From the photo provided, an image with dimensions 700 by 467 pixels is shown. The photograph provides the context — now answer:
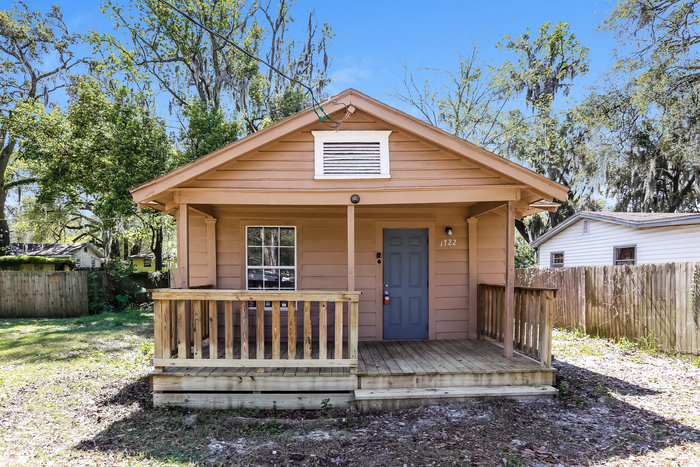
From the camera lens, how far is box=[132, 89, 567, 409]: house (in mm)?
4398

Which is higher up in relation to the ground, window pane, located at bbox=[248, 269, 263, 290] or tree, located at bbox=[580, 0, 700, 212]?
tree, located at bbox=[580, 0, 700, 212]

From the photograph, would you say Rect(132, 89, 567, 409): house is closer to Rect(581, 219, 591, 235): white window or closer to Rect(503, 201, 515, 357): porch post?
Rect(503, 201, 515, 357): porch post

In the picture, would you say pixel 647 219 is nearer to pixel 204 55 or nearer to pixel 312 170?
pixel 312 170

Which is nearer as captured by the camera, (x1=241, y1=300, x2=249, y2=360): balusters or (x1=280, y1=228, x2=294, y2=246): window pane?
(x1=241, y1=300, x2=249, y2=360): balusters

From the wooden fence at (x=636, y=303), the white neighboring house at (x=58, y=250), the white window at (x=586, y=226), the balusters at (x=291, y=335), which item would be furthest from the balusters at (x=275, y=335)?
the white neighboring house at (x=58, y=250)

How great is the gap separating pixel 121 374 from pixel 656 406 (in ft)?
23.4

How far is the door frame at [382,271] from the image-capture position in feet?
20.5

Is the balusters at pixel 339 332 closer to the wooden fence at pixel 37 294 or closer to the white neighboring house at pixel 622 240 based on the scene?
the white neighboring house at pixel 622 240

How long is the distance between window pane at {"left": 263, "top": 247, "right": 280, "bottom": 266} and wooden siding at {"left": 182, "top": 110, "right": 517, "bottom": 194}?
65.3 inches

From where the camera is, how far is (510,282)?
4973 mm

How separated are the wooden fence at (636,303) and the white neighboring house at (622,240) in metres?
3.04

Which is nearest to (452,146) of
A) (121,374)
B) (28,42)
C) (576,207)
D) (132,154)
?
(121,374)

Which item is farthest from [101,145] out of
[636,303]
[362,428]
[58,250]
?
[636,303]

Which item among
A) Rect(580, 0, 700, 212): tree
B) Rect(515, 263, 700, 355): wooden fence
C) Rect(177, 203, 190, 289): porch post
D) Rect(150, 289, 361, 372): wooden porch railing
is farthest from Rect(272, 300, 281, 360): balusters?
Rect(580, 0, 700, 212): tree
